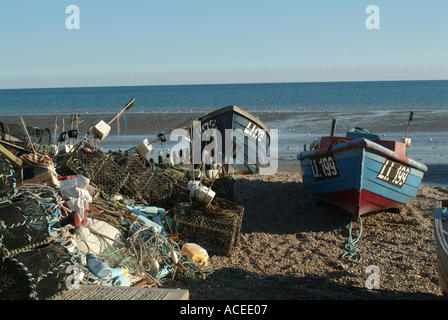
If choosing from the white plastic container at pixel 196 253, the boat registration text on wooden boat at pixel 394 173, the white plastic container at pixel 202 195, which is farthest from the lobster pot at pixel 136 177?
the boat registration text on wooden boat at pixel 394 173

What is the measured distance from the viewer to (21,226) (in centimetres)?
309

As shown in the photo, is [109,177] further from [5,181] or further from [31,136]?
[31,136]

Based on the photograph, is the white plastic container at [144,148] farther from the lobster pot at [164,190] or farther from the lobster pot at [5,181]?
the lobster pot at [5,181]

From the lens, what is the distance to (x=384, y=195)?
648cm

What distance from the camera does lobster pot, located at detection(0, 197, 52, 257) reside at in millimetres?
2988

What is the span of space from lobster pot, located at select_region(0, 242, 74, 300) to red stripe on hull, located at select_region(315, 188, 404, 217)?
4695 millimetres

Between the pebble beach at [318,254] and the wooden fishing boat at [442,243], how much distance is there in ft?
1.38

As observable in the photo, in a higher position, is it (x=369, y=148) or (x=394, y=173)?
(x=369, y=148)

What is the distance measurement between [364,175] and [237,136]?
4484mm

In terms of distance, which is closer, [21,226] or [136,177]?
[21,226]

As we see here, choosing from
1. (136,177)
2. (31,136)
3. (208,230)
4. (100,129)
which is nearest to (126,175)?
(136,177)

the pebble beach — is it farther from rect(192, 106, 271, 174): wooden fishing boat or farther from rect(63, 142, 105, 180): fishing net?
rect(63, 142, 105, 180): fishing net

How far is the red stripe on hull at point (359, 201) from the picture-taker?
6305 millimetres
